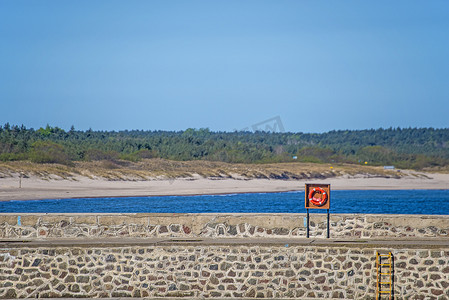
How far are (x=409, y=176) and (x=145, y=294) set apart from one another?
5222 cm

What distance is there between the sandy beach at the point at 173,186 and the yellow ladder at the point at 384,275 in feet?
87.7

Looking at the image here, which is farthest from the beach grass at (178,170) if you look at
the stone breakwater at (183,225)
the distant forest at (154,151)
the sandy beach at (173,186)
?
the stone breakwater at (183,225)

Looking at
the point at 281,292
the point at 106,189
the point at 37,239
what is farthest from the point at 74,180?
the point at 281,292

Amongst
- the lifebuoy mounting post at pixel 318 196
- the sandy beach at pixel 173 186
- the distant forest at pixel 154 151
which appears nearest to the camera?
the lifebuoy mounting post at pixel 318 196

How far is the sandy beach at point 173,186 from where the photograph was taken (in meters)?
37.8

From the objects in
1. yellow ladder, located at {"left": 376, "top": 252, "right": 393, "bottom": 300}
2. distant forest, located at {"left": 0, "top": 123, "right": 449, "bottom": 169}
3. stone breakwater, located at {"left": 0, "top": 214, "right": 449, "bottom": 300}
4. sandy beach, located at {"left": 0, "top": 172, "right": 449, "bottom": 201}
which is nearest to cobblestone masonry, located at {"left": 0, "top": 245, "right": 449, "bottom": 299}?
stone breakwater, located at {"left": 0, "top": 214, "right": 449, "bottom": 300}

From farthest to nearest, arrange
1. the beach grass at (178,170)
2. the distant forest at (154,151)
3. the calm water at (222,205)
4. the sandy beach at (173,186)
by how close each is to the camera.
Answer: the distant forest at (154,151), the beach grass at (178,170), the sandy beach at (173,186), the calm water at (222,205)

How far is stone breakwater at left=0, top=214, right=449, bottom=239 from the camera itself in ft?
42.8

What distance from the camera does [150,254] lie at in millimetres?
11344

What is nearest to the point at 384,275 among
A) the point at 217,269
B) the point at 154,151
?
the point at 217,269

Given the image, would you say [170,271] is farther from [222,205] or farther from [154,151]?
[154,151]

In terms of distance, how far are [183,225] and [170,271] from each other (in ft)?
6.18

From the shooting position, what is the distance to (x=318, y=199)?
41.8 feet

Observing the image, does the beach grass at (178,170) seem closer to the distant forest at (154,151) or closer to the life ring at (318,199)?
the distant forest at (154,151)
